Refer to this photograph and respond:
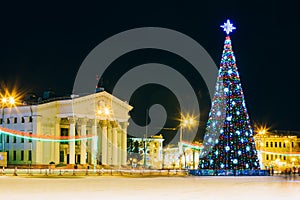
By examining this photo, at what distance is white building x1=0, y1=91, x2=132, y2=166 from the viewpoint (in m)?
78.8

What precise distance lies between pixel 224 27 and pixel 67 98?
40700 mm

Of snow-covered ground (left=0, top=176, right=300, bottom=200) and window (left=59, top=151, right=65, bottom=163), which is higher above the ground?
snow-covered ground (left=0, top=176, right=300, bottom=200)

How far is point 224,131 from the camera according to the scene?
46.4 m

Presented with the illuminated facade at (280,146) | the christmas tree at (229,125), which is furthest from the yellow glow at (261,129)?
the christmas tree at (229,125)

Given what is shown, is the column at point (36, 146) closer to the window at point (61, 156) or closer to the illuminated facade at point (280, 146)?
the window at point (61, 156)

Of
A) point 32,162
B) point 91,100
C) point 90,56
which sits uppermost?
point 90,56

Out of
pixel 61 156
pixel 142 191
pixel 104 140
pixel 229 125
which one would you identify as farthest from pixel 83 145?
pixel 142 191

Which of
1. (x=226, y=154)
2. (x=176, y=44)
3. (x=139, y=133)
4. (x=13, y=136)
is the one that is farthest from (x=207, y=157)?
(x=139, y=133)

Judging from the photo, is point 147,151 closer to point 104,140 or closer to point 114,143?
point 114,143

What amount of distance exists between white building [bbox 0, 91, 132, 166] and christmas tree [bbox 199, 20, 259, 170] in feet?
104

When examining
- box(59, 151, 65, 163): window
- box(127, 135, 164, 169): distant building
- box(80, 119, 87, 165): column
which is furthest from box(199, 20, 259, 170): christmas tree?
box(127, 135, 164, 169): distant building

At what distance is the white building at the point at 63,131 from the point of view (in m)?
78.8

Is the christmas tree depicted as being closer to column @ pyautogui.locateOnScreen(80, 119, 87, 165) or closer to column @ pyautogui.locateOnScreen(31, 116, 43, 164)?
column @ pyautogui.locateOnScreen(31, 116, 43, 164)

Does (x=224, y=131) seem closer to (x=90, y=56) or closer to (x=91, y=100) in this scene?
(x=90, y=56)
